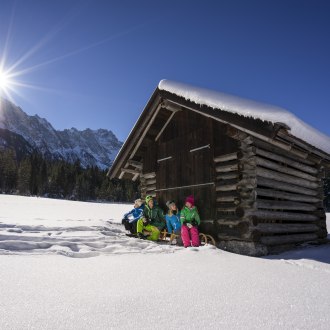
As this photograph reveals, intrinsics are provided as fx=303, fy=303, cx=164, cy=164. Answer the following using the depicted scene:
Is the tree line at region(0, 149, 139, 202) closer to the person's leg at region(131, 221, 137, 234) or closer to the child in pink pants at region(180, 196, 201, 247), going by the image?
the person's leg at region(131, 221, 137, 234)

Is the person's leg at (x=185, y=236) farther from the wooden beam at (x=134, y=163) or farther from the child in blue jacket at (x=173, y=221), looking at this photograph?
the wooden beam at (x=134, y=163)

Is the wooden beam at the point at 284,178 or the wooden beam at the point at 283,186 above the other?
the wooden beam at the point at 284,178

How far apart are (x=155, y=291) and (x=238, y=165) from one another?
201 inches

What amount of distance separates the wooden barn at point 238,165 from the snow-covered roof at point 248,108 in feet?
0.08

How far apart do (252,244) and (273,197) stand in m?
1.74

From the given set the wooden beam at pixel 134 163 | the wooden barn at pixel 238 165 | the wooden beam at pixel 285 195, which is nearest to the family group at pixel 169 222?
the wooden barn at pixel 238 165

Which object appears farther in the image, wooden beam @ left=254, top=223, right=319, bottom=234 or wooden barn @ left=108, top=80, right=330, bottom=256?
wooden beam @ left=254, top=223, right=319, bottom=234

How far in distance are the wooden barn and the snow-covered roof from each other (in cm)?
2

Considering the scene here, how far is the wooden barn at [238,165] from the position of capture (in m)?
7.29

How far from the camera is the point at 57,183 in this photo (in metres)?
81.1

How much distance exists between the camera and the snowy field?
249 centimetres

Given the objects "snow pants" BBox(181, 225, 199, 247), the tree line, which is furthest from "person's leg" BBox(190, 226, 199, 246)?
the tree line

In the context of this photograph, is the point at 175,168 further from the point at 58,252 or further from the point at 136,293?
the point at 136,293

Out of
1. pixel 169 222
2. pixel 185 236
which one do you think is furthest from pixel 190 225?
pixel 169 222
